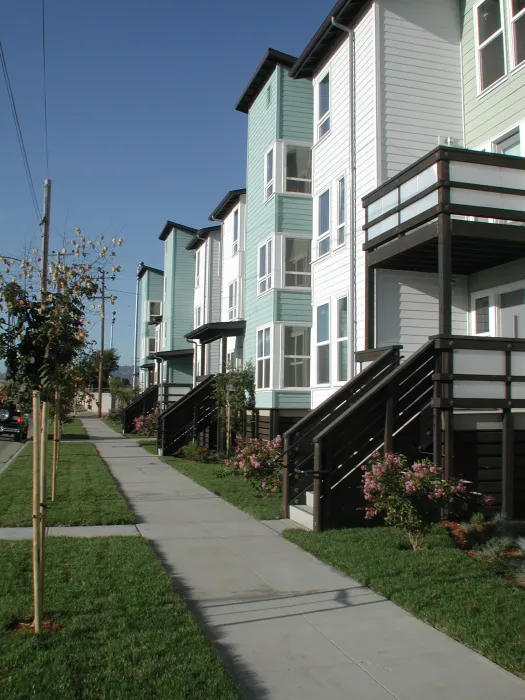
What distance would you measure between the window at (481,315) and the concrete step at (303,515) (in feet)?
15.7

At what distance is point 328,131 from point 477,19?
12.7ft

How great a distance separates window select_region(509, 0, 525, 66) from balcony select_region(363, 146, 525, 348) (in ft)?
8.03

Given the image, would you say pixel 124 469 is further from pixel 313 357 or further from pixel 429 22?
pixel 429 22

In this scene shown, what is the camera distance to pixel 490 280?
40.0 feet

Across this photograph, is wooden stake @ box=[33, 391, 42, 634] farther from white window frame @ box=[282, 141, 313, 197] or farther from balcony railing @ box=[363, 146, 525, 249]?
white window frame @ box=[282, 141, 313, 197]

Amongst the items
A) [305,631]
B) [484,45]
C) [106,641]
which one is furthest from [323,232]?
[106,641]

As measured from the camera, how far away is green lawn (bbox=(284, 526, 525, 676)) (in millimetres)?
5184

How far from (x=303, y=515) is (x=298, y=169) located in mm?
12047

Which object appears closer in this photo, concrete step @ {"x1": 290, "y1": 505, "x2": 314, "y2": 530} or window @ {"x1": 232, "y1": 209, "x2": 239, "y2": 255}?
concrete step @ {"x1": 290, "y1": 505, "x2": 314, "y2": 530}

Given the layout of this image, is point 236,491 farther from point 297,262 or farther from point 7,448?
point 7,448

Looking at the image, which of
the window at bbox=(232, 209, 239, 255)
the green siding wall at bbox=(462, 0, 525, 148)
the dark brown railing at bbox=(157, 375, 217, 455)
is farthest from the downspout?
the window at bbox=(232, 209, 239, 255)

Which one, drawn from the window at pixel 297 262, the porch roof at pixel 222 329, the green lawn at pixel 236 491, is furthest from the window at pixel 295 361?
the porch roof at pixel 222 329

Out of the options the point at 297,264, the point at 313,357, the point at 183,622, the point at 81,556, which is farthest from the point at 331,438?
the point at 297,264

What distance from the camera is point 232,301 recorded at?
26.4 metres
